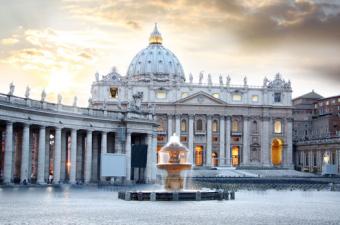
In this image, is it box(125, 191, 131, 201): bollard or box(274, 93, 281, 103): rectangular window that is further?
box(274, 93, 281, 103): rectangular window

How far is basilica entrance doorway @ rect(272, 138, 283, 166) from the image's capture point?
189m

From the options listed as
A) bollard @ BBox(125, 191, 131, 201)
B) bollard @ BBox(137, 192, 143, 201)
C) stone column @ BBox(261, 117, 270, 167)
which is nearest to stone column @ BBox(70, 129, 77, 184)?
bollard @ BBox(125, 191, 131, 201)

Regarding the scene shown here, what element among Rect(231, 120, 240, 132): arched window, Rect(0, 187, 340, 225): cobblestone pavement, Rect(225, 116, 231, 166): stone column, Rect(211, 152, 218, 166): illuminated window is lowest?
Rect(0, 187, 340, 225): cobblestone pavement

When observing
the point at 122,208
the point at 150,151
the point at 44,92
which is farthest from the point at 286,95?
the point at 122,208

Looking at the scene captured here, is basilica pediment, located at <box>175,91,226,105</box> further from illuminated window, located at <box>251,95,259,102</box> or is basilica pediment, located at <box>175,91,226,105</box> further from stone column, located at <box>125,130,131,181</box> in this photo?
stone column, located at <box>125,130,131,181</box>

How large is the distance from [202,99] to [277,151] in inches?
1046

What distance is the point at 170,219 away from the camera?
36.7 m

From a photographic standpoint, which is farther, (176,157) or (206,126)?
(206,126)

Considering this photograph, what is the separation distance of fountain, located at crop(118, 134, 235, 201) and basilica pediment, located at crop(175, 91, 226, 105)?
11781 centimetres

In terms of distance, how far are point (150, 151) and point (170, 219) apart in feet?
182

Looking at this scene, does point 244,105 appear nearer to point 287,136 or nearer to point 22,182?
point 287,136

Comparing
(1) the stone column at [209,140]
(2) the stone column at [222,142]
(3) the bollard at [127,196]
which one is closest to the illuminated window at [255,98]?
(2) the stone column at [222,142]

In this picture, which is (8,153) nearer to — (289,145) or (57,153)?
(57,153)

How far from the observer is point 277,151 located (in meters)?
192
